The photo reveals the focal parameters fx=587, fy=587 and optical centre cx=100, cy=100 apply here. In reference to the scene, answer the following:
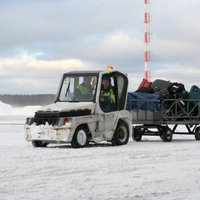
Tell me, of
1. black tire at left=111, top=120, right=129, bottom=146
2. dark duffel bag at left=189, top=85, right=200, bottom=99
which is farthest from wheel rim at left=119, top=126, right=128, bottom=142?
dark duffel bag at left=189, top=85, right=200, bottom=99

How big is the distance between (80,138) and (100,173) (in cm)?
520

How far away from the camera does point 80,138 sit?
50.4ft

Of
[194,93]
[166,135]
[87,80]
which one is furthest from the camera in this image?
[194,93]

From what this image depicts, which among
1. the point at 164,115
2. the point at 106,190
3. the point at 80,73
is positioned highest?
the point at 80,73

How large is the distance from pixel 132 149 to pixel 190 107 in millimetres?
4487

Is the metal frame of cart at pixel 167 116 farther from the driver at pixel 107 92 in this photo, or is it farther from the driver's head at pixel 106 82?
the driver's head at pixel 106 82

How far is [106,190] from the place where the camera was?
27.6 feet

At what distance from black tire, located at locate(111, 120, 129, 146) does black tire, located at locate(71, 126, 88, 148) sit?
1268mm

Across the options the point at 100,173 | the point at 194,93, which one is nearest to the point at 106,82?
the point at 194,93

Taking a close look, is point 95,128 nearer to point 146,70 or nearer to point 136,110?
point 136,110

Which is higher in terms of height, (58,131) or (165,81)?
(165,81)

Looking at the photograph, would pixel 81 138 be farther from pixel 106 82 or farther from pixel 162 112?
pixel 162 112

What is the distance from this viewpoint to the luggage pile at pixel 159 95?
18469 millimetres

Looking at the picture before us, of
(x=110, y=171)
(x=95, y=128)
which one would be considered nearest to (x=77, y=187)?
(x=110, y=171)
